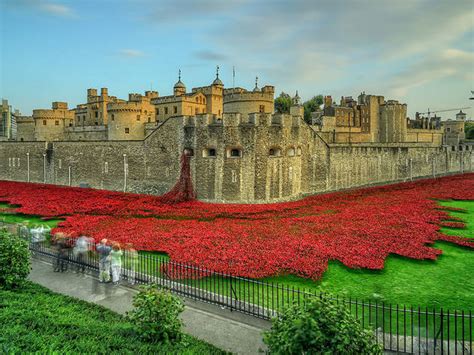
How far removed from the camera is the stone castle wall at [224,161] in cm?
2697

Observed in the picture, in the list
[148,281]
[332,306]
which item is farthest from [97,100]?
[332,306]

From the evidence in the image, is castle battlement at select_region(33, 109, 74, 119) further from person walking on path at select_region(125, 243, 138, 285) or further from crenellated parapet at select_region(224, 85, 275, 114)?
person walking on path at select_region(125, 243, 138, 285)

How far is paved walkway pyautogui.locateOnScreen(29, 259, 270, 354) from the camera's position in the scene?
8.48 m

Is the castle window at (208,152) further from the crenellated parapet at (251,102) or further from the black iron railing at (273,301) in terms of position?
the black iron railing at (273,301)

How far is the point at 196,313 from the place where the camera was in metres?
9.93

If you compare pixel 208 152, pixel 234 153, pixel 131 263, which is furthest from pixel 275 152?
pixel 131 263

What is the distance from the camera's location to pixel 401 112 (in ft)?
230

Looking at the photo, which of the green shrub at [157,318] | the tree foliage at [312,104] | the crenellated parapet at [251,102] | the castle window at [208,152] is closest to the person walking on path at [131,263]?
the green shrub at [157,318]

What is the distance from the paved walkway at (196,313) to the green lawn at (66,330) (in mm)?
561

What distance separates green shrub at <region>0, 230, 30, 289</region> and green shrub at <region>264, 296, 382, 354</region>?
8486mm

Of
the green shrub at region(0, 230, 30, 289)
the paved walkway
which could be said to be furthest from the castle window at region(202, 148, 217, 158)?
the green shrub at region(0, 230, 30, 289)

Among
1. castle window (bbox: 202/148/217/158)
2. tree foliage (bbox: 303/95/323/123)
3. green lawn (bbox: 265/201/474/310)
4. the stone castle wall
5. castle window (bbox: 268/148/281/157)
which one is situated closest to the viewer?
green lawn (bbox: 265/201/474/310)

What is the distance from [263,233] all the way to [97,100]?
5634 cm

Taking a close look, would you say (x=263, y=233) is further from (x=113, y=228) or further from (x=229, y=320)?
(x=229, y=320)
